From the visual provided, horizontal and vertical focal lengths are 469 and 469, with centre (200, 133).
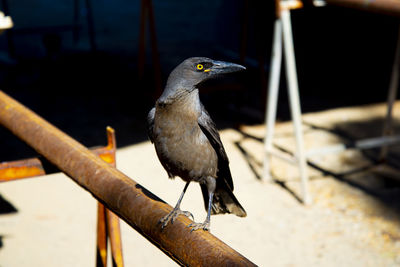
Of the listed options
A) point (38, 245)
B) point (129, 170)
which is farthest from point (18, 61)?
point (38, 245)

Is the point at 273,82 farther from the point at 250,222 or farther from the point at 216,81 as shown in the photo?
the point at 216,81

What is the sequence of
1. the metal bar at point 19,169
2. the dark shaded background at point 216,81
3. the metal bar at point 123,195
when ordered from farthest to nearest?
1. the dark shaded background at point 216,81
2. the metal bar at point 19,169
3. the metal bar at point 123,195

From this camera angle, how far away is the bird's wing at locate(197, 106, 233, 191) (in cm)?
242

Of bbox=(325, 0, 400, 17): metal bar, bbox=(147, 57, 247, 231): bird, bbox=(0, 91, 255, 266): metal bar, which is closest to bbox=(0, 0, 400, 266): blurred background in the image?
bbox=(325, 0, 400, 17): metal bar

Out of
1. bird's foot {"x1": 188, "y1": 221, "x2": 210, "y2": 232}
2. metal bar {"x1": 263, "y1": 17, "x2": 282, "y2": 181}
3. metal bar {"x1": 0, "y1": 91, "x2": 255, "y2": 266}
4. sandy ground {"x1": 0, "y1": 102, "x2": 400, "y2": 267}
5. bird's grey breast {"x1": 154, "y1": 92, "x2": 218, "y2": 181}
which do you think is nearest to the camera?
metal bar {"x1": 0, "y1": 91, "x2": 255, "y2": 266}

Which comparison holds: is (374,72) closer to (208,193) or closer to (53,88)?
(53,88)

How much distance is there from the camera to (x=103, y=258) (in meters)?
3.12

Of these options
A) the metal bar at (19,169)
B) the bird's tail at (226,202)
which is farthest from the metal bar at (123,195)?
the bird's tail at (226,202)

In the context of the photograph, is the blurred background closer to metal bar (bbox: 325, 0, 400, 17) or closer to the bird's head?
metal bar (bbox: 325, 0, 400, 17)

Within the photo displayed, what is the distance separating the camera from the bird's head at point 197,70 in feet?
7.11

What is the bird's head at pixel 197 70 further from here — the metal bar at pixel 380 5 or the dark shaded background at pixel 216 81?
the dark shaded background at pixel 216 81

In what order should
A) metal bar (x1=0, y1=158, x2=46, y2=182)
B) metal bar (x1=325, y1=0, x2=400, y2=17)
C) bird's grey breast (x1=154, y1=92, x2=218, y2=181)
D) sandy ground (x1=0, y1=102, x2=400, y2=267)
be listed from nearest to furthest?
bird's grey breast (x1=154, y1=92, x2=218, y2=181) → metal bar (x1=0, y1=158, x2=46, y2=182) → metal bar (x1=325, y1=0, x2=400, y2=17) → sandy ground (x1=0, y1=102, x2=400, y2=267)

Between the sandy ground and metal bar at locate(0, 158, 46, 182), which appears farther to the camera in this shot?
the sandy ground

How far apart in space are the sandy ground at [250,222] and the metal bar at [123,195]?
7.60ft
